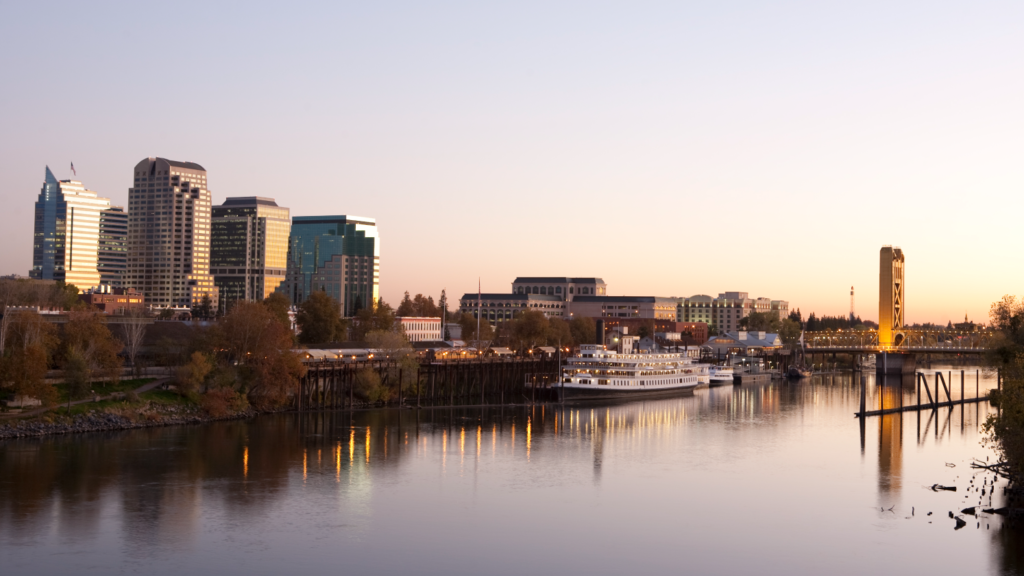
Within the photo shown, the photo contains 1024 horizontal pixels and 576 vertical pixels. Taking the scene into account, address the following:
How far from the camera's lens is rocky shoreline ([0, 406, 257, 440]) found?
57.1m

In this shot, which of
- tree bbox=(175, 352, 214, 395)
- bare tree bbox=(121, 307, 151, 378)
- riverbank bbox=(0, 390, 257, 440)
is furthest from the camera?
bare tree bbox=(121, 307, 151, 378)

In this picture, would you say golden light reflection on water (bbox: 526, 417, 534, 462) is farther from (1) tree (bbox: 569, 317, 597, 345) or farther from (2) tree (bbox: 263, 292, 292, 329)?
Answer: (1) tree (bbox: 569, 317, 597, 345)

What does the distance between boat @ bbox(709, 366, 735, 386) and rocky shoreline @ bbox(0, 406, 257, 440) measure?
7683 cm

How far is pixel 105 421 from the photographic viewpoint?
61.1 metres

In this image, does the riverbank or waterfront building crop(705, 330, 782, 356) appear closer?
the riverbank

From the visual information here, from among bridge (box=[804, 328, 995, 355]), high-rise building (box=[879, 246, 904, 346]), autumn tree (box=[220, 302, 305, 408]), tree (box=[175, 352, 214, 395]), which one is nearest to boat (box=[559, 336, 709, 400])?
autumn tree (box=[220, 302, 305, 408])

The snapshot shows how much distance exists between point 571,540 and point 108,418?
34.9 meters

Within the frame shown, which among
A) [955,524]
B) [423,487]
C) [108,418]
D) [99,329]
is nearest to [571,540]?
[423,487]

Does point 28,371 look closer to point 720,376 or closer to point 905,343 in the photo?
point 720,376

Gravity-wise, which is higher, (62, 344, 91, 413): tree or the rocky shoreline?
(62, 344, 91, 413): tree

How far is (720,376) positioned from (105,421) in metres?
89.7

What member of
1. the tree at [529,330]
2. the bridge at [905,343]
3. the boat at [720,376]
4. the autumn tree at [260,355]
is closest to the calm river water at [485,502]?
the autumn tree at [260,355]

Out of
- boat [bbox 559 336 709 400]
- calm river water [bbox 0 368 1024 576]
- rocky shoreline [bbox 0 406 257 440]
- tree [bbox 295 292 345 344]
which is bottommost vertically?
calm river water [bbox 0 368 1024 576]

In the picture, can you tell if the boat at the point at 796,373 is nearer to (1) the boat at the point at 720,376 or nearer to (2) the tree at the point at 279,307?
(1) the boat at the point at 720,376
